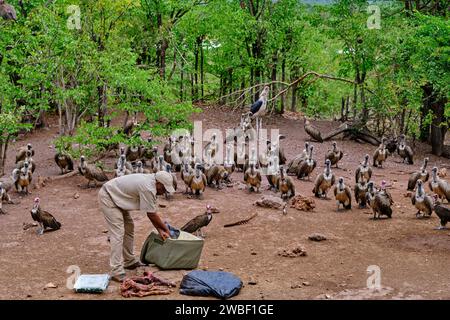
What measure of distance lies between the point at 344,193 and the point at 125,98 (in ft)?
24.4

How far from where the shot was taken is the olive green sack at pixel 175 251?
9703 millimetres

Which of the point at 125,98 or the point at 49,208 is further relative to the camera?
the point at 125,98

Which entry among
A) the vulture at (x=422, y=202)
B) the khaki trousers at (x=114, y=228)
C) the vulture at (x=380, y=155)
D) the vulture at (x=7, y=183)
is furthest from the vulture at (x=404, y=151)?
the khaki trousers at (x=114, y=228)

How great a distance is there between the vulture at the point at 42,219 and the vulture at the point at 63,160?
549 cm

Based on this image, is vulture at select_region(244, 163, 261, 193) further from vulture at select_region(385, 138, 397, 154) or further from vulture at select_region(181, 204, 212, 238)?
vulture at select_region(385, 138, 397, 154)

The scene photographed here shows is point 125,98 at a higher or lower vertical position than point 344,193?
higher

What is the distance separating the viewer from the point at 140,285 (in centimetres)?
895

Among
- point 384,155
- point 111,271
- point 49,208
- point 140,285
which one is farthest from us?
point 384,155

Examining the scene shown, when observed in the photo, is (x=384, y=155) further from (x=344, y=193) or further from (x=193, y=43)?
(x=193, y=43)

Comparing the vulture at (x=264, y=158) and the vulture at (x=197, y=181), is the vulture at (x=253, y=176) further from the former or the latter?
the vulture at (x=264, y=158)

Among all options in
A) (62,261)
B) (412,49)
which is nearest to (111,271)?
(62,261)

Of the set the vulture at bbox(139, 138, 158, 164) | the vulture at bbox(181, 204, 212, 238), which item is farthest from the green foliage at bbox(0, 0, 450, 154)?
the vulture at bbox(181, 204, 212, 238)

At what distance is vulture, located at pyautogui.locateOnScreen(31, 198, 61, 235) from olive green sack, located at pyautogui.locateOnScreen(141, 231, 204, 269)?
368 cm

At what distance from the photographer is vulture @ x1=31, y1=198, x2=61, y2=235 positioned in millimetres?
12656
